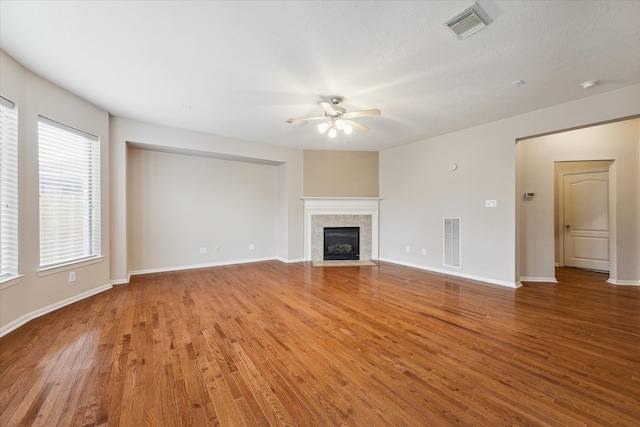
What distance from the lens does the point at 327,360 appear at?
2.05 meters

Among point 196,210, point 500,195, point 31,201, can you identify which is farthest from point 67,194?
point 500,195

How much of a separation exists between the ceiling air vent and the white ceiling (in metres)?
0.05

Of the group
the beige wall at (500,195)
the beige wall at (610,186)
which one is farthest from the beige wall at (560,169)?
the beige wall at (500,195)

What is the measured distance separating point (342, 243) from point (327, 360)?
4.22 m

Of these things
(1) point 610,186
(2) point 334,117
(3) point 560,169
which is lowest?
(1) point 610,186

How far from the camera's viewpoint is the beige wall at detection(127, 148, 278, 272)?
15.5 feet

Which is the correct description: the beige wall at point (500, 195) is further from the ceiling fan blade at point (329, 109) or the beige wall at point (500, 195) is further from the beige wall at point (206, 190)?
the beige wall at point (206, 190)

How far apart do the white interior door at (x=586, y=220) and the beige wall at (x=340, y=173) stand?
415cm

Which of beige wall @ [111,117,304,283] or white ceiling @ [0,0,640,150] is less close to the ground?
white ceiling @ [0,0,640,150]

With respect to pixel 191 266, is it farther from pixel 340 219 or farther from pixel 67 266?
pixel 340 219

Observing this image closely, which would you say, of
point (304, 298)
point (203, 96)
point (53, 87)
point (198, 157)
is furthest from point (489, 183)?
point (53, 87)

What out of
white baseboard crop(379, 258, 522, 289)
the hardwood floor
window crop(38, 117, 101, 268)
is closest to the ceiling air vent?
the hardwood floor

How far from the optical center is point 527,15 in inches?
73.9

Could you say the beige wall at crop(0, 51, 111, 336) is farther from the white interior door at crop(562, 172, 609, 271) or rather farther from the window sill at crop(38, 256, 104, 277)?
the white interior door at crop(562, 172, 609, 271)
